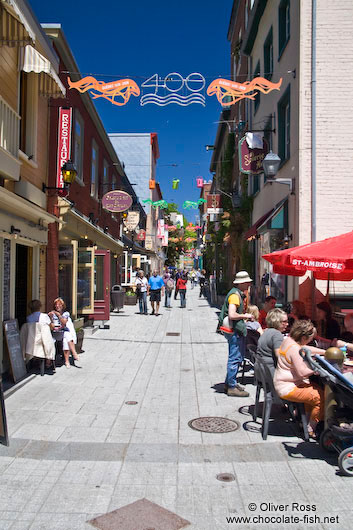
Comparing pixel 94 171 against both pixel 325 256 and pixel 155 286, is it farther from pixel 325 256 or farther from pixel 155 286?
pixel 325 256

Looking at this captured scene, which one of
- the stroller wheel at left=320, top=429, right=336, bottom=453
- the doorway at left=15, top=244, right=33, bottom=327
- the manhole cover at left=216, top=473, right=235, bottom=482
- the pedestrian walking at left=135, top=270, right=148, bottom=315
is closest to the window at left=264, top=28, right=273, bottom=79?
the doorway at left=15, top=244, right=33, bottom=327

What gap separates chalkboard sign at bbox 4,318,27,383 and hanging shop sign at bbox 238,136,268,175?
7.66 metres

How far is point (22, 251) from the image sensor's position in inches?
364

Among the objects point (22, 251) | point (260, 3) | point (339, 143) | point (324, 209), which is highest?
point (260, 3)

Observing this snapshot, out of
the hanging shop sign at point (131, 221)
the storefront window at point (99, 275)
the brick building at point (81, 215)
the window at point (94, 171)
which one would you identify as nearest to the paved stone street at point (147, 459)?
the brick building at point (81, 215)

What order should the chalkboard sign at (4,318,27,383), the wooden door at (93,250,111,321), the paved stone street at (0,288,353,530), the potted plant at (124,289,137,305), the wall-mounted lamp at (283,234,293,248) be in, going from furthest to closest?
1. the potted plant at (124,289,137,305)
2. the wooden door at (93,250,111,321)
3. the wall-mounted lamp at (283,234,293,248)
4. the chalkboard sign at (4,318,27,383)
5. the paved stone street at (0,288,353,530)

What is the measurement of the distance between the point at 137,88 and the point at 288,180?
390 centimetres

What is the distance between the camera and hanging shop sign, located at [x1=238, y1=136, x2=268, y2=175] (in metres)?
12.7

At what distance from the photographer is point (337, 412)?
4652mm

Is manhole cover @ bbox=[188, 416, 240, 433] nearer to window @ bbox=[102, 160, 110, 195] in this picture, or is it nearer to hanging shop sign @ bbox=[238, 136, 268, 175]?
hanging shop sign @ bbox=[238, 136, 268, 175]

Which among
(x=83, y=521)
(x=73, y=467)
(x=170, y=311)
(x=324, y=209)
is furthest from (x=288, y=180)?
(x=170, y=311)

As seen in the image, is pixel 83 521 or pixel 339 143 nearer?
pixel 83 521

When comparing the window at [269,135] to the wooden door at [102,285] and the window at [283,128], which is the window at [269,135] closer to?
the window at [283,128]

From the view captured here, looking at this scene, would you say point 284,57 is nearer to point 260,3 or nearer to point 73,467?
point 260,3
